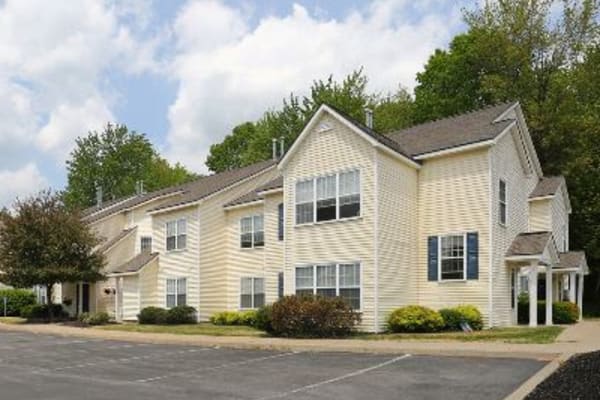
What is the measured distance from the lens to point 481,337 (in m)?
21.7

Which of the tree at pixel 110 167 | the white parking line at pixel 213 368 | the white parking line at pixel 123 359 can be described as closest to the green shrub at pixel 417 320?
the white parking line at pixel 213 368

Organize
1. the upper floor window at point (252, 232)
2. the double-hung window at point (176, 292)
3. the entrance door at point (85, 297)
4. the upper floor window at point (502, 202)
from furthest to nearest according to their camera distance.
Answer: the entrance door at point (85, 297), the double-hung window at point (176, 292), the upper floor window at point (252, 232), the upper floor window at point (502, 202)

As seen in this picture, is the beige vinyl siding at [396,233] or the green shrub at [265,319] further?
the beige vinyl siding at [396,233]

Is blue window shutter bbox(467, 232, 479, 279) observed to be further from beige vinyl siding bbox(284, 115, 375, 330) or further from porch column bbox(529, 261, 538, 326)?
beige vinyl siding bbox(284, 115, 375, 330)

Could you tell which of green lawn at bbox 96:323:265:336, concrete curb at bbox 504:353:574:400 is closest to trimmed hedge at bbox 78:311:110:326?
green lawn at bbox 96:323:265:336

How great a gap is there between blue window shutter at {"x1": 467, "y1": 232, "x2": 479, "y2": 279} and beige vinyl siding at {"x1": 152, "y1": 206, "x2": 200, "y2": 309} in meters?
14.5

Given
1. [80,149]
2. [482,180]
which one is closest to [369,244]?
[482,180]

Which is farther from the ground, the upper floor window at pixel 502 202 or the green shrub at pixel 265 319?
the upper floor window at pixel 502 202

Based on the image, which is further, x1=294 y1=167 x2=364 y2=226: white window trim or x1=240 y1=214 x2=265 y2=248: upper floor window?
x1=240 y1=214 x2=265 y2=248: upper floor window

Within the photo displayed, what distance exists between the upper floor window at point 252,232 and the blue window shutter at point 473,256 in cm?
1102

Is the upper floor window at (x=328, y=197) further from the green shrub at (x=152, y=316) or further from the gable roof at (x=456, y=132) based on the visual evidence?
the green shrub at (x=152, y=316)

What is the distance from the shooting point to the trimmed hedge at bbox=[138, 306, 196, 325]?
1356 inches

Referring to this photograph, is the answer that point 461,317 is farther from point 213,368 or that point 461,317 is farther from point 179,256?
point 179,256

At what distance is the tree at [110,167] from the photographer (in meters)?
79.6
